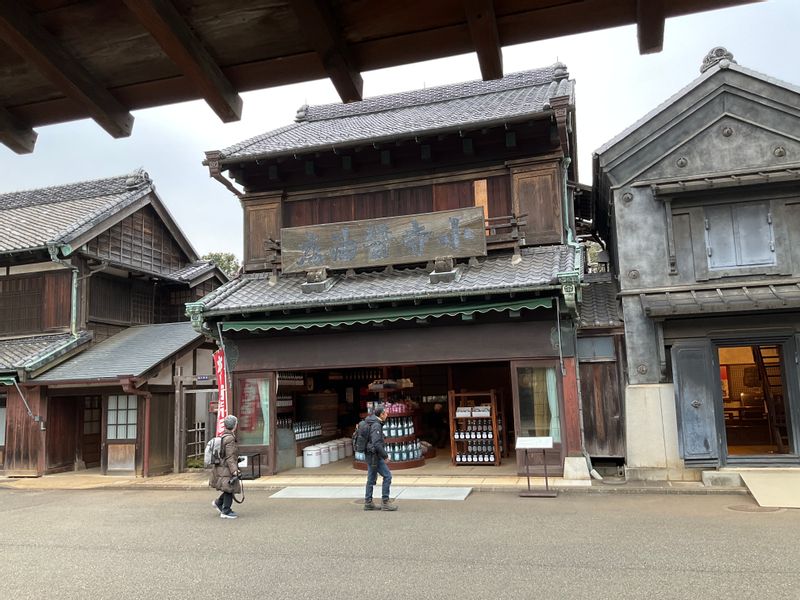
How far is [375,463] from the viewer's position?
34.9 feet

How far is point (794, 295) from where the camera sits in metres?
11.6

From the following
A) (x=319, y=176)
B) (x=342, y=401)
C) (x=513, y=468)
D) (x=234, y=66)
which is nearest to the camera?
(x=234, y=66)

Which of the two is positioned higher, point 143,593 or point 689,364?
point 689,364

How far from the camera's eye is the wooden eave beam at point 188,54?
8.42 ft

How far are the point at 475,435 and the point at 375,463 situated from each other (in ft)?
15.1

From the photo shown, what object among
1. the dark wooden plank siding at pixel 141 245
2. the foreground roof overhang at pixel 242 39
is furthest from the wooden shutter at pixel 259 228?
the foreground roof overhang at pixel 242 39

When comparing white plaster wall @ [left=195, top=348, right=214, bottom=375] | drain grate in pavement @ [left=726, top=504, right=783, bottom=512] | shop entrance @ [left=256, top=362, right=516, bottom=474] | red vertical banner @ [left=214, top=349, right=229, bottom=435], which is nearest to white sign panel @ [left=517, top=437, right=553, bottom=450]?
shop entrance @ [left=256, top=362, right=516, bottom=474]

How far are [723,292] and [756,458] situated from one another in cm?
341

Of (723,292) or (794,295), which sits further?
(723,292)

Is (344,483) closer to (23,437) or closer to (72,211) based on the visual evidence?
(23,437)

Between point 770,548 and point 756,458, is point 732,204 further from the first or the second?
point 770,548

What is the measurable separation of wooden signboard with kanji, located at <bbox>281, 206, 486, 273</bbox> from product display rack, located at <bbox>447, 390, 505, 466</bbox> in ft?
12.0

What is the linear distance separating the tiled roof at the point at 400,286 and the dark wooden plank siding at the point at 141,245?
620 cm

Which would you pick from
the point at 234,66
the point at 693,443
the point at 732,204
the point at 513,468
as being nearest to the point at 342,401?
the point at 513,468
